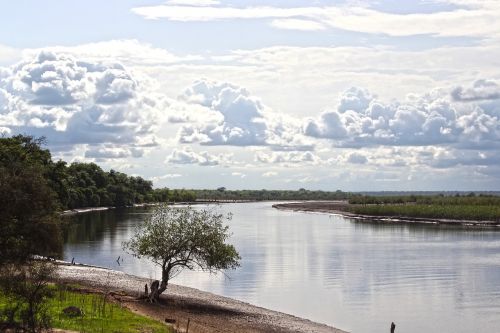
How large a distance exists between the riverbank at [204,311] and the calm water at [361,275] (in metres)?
3.23

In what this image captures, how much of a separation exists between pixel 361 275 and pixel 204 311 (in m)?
30.5

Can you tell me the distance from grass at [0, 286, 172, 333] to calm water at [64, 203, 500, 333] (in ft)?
56.4

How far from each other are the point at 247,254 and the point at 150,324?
58.9 m

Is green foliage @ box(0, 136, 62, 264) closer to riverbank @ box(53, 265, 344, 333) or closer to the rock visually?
the rock

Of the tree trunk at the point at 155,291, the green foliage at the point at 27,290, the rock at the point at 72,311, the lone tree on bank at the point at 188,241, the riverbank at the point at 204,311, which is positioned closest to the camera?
the green foliage at the point at 27,290

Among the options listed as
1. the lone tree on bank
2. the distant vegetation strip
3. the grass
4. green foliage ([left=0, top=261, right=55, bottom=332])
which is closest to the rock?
the grass

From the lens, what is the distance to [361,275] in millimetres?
77562

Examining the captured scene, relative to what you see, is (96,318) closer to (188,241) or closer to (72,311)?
(72,311)

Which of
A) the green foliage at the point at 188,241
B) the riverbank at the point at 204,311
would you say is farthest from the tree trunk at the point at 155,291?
the green foliage at the point at 188,241

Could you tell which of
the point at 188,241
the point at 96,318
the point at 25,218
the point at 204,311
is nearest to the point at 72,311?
the point at 96,318

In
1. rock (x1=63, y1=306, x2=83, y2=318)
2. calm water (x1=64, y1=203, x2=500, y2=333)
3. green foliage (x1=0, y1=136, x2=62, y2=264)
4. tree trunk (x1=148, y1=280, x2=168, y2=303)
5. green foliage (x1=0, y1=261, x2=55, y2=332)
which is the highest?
green foliage (x1=0, y1=136, x2=62, y2=264)

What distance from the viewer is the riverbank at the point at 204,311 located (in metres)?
46.3

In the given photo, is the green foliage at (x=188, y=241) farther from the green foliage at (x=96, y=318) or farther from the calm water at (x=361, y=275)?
the calm water at (x=361, y=275)

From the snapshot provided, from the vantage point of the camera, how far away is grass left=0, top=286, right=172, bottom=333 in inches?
1420
